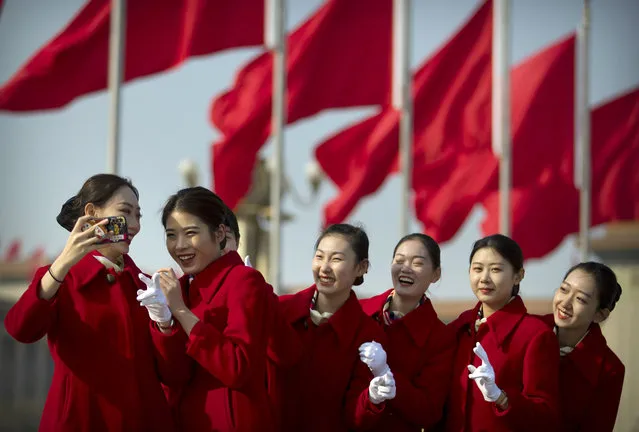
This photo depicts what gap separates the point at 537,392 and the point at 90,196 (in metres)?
1.94

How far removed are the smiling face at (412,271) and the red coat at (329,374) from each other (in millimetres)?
251

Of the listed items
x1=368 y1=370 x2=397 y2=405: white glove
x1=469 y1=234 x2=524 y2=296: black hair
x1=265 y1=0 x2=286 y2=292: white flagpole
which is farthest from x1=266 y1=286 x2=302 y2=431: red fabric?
x1=265 y1=0 x2=286 y2=292: white flagpole

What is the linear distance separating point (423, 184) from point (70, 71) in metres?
5.30

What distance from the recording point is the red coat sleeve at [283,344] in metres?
4.48

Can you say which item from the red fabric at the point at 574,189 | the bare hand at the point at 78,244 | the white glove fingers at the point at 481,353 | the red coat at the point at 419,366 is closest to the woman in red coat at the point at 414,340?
the red coat at the point at 419,366

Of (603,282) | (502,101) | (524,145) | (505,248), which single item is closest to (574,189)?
(524,145)

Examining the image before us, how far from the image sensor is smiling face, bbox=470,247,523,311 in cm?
493

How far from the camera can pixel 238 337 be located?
4129 millimetres

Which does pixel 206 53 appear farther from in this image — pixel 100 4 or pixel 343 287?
pixel 343 287

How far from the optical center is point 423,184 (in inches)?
559

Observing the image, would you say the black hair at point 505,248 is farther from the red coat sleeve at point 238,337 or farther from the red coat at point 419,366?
the red coat sleeve at point 238,337

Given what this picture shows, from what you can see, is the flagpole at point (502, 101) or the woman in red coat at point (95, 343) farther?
the flagpole at point (502, 101)

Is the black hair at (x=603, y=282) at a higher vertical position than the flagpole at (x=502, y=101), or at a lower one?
lower

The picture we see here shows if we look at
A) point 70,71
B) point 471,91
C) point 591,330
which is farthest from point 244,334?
point 471,91
